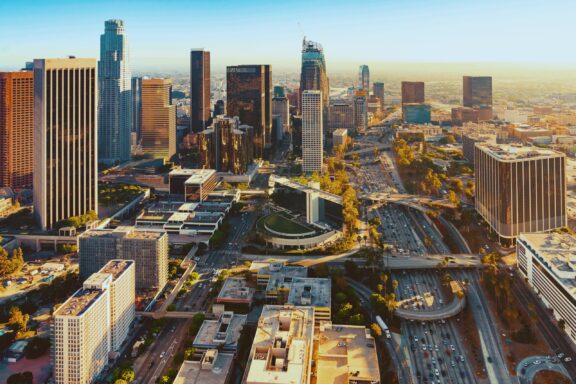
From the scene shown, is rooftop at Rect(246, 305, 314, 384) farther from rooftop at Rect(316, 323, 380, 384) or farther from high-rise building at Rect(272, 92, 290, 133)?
high-rise building at Rect(272, 92, 290, 133)

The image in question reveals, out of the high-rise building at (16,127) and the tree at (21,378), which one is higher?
the high-rise building at (16,127)

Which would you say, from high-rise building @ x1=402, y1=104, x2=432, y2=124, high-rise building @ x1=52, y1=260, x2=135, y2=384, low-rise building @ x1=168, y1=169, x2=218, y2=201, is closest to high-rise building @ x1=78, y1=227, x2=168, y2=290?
high-rise building @ x1=52, y1=260, x2=135, y2=384

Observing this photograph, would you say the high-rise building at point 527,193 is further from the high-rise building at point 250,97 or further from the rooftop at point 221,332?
the high-rise building at point 250,97

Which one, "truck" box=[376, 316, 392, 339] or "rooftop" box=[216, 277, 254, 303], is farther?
"rooftop" box=[216, 277, 254, 303]

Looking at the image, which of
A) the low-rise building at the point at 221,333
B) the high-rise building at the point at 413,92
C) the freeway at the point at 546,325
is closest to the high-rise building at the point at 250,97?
the freeway at the point at 546,325

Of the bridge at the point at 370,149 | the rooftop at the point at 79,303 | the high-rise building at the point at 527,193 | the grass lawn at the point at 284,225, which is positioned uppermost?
the bridge at the point at 370,149

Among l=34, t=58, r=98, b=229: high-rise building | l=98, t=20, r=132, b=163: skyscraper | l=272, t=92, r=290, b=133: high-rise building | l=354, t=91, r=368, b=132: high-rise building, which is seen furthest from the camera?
l=354, t=91, r=368, b=132: high-rise building

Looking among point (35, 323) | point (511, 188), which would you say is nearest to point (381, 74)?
point (511, 188)

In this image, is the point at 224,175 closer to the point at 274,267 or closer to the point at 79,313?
the point at 274,267
